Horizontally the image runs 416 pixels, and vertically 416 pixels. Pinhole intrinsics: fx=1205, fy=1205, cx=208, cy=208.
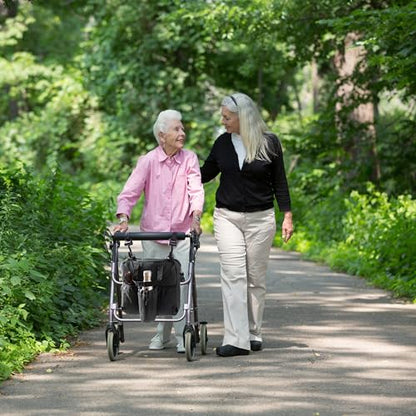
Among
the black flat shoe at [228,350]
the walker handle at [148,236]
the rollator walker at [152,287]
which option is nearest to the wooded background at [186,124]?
the rollator walker at [152,287]

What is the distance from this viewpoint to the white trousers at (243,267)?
9281 millimetres

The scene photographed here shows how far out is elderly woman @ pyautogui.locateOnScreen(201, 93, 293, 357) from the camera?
931 centimetres

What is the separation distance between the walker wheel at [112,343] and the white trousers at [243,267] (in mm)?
848

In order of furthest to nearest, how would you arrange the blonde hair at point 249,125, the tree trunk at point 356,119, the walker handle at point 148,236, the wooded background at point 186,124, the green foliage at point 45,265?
the tree trunk at point 356,119 < the wooded background at point 186,124 < the blonde hair at point 249,125 < the green foliage at point 45,265 < the walker handle at point 148,236

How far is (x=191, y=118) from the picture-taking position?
3338cm

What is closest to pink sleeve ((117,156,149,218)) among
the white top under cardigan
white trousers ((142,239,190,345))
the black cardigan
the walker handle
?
white trousers ((142,239,190,345))

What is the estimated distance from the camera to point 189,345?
8875mm

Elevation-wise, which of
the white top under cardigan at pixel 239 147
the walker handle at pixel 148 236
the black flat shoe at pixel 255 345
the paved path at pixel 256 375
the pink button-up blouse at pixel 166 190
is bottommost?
the paved path at pixel 256 375

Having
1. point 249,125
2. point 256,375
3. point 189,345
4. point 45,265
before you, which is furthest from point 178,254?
point 256,375

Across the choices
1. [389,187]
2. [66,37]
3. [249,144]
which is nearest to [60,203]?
[249,144]

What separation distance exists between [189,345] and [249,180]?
4.64 feet

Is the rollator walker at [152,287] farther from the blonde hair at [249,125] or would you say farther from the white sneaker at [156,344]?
the blonde hair at [249,125]

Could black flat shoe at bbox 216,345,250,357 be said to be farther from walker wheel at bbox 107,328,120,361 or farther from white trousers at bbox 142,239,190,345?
walker wheel at bbox 107,328,120,361

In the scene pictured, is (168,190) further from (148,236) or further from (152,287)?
(152,287)
